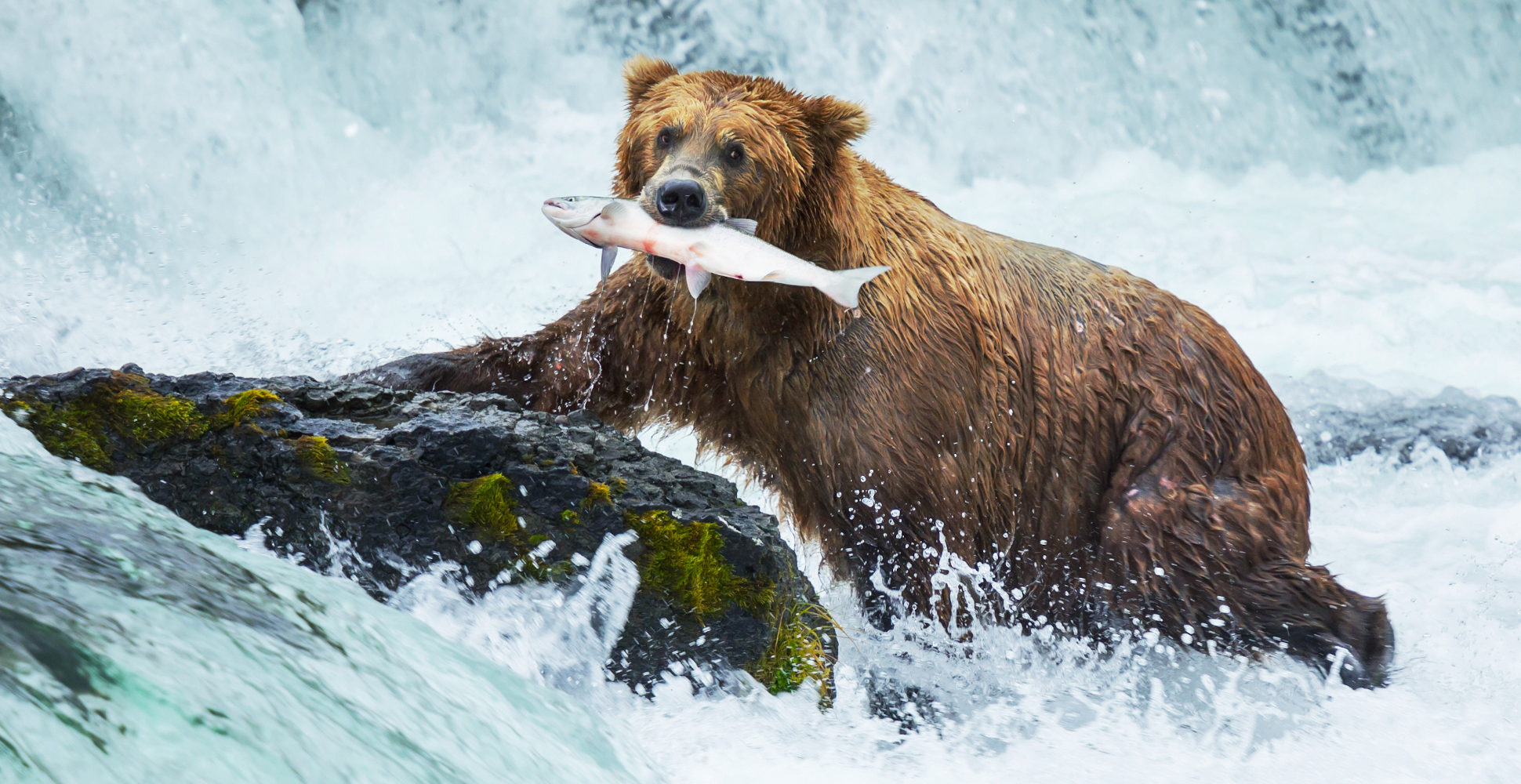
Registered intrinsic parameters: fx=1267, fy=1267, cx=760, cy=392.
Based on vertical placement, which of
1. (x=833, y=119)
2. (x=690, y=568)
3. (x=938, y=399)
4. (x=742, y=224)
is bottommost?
(x=690, y=568)

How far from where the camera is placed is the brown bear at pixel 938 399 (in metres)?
3.78

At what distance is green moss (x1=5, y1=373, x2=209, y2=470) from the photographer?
3.12 metres

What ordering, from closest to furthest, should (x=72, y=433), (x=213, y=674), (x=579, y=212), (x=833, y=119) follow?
(x=213, y=674), (x=72, y=433), (x=579, y=212), (x=833, y=119)

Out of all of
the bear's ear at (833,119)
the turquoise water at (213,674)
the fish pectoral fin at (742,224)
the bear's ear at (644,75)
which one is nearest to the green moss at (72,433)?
the turquoise water at (213,674)

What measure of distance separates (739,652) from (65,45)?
26.6 ft

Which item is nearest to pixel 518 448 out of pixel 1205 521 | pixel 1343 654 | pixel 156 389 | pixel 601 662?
pixel 601 662

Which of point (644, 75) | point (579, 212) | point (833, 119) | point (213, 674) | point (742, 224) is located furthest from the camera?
point (644, 75)

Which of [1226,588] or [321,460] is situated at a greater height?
[1226,588]

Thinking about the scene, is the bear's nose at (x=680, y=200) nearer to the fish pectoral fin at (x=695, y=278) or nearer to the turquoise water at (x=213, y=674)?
the fish pectoral fin at (x=695, y=278)

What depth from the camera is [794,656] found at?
3.14m

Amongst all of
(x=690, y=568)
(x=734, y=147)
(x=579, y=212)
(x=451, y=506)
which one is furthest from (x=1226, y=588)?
(x=451, y=506)

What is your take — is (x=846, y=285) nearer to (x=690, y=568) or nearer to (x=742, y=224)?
(x=742, y=224)

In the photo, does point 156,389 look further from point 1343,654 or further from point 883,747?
point 1343,654

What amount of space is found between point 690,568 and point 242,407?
118 cm
